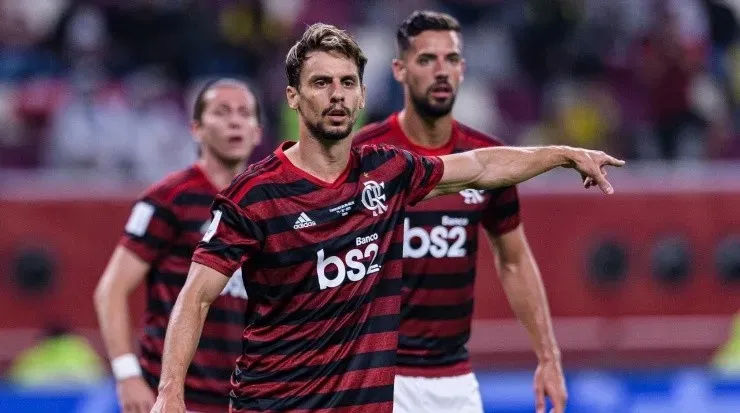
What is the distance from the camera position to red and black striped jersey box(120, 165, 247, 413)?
255 inches

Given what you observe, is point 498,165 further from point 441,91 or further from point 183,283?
point 183,283

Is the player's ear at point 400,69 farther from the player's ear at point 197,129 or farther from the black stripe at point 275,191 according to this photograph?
the black stripe at point 275,191

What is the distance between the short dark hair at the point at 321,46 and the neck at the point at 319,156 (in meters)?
0.21

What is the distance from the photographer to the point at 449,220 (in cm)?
623

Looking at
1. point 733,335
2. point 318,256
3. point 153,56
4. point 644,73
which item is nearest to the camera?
point 318,256

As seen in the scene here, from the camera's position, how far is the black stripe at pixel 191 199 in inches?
259

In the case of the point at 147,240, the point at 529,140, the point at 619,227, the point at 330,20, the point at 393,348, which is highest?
the point at 330,20

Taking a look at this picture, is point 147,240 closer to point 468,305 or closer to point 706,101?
point 468,305

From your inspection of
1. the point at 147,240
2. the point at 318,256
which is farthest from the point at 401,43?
the point at 318,256

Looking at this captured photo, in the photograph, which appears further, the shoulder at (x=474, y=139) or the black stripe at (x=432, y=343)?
the shoulder at (x=474, y=139)

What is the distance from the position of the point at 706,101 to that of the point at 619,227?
94.5 inches

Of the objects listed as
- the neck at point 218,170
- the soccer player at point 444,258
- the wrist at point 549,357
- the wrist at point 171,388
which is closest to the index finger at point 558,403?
the soccer player at point 444,258

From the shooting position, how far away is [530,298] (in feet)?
21.0

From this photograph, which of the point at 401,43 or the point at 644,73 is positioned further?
the point at 644,73
